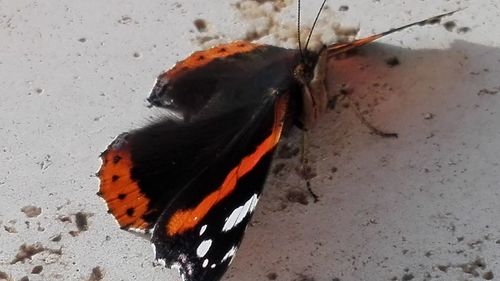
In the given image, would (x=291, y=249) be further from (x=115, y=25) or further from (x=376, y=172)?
(x=115, y=25)

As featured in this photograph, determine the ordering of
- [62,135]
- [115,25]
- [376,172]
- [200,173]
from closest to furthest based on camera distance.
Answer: [200,173], [376,172], [62,135], [115,25]

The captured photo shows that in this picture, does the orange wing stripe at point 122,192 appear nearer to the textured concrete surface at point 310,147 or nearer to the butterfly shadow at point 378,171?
the textured concrete surface at point 310,147

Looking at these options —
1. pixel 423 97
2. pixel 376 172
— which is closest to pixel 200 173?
pixel 376 172

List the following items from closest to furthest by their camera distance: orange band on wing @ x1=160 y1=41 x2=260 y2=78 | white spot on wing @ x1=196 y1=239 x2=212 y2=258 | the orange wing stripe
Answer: white spot on wing @ x1=196 y1=239 x2=212 y2=258 → the orange wing stripe → orange band on wing @ x1=160 y1=41 x2=260 y2=78

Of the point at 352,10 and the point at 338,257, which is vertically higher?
the point at 352,10

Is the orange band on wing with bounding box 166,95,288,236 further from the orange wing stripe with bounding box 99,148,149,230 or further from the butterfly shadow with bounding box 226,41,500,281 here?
the butterfly shadow with bounding box 226,41,500,281

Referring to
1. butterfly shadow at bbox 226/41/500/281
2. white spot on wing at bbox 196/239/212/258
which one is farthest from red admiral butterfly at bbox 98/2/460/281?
butterfly shadow at bbox 226/41/500/281
